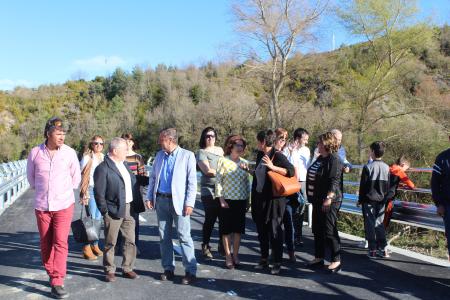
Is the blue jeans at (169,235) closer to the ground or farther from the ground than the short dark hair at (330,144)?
closer to the ground

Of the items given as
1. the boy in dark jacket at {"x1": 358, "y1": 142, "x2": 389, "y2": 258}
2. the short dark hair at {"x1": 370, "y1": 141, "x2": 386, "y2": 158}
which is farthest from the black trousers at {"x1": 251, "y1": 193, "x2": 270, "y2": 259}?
the short dark hair at {"x1": 370, "y1": 141, "x2": 386, "y2": 158}

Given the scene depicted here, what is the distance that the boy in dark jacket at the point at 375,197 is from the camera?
6.04 metres

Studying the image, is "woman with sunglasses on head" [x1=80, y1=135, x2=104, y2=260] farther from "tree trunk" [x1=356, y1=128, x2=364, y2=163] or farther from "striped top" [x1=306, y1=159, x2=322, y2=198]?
"tree trunk" [x1=356, y1=128, x2=364, y2=163]

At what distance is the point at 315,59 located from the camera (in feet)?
84.5

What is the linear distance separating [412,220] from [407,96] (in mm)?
18005

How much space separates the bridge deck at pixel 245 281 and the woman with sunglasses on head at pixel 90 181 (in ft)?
Result: 0.76

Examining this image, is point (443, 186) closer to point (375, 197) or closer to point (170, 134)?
point (375, 197)

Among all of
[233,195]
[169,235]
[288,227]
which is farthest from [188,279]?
[288,227]

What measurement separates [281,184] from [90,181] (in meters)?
3.05

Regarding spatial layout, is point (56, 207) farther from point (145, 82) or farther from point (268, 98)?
point (145, 82)

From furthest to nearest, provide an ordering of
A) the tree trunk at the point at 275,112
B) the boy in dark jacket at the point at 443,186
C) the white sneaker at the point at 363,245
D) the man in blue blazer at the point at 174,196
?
1. the tree trunk at the point at 275,112
2. the white sneaker at the point at 363,245
3. the man in blue blazer at the point at 174,196
4. the boy in dark jacket at the point at 443,186

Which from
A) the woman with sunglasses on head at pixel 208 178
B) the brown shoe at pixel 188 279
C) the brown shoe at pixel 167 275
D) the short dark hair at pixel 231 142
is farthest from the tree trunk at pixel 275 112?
the brown shoe at pixel 188 279

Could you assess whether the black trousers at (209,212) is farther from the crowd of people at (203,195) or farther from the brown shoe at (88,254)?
the brown shoe at (88,254)

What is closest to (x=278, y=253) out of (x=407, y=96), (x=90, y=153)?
(x=90, y=153)
